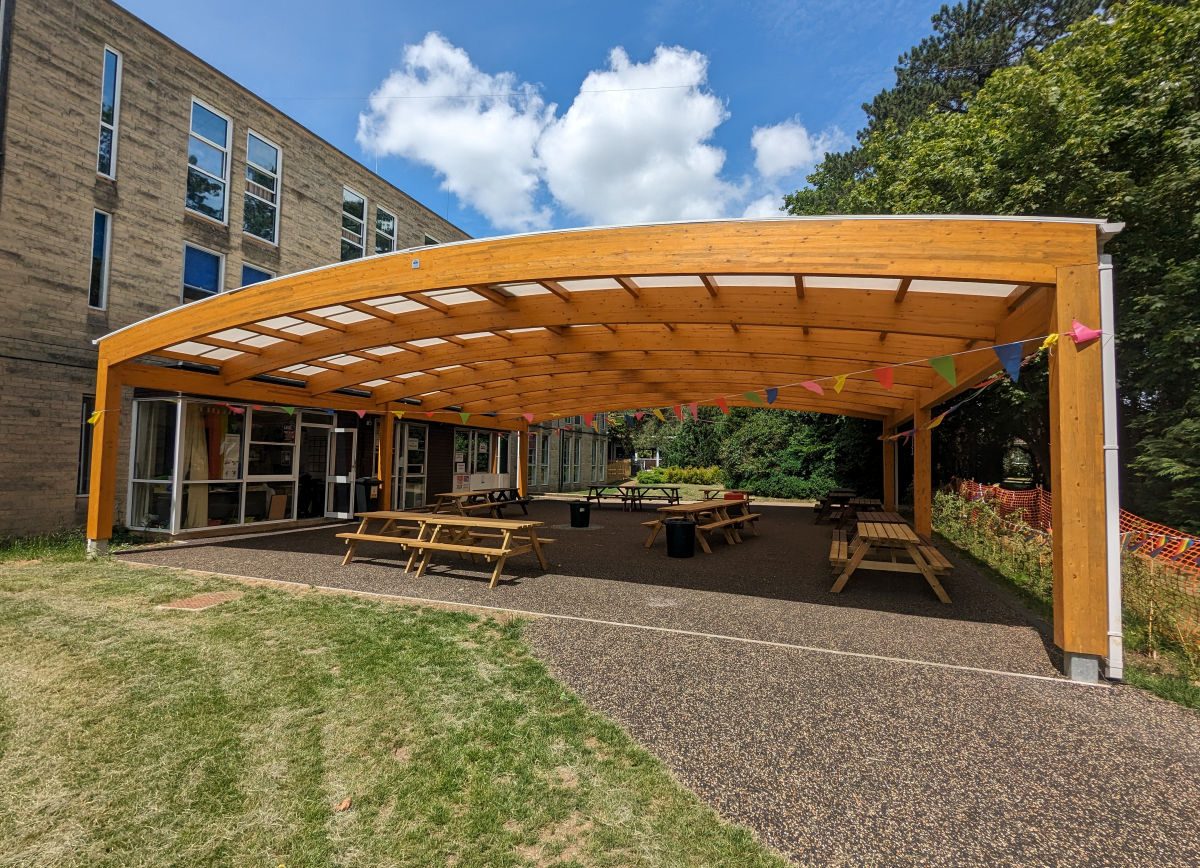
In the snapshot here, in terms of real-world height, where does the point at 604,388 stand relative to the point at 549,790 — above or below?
above

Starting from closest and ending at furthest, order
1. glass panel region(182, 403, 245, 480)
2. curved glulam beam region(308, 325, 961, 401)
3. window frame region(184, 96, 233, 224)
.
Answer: curved glulam beam region(308, 325, 961, 401)
glass panel region(182, 403, 245, 480)
window frame region(184, 96, 233, 224)

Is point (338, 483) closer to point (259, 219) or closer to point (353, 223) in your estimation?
point (259, 219)

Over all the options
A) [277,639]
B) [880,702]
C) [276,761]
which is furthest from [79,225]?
[880,702]

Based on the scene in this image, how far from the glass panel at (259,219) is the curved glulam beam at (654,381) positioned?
5.08 metres

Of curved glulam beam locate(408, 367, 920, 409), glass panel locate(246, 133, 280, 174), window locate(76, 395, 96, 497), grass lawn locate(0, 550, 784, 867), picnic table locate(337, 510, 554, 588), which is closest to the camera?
grass lawn locate(0, 550, 784, 867)

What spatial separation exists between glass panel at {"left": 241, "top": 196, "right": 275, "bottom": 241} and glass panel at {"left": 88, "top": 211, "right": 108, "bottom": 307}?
272 centimetres

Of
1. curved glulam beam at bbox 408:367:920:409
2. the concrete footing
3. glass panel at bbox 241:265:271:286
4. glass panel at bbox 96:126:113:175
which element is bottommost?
the concrete footing

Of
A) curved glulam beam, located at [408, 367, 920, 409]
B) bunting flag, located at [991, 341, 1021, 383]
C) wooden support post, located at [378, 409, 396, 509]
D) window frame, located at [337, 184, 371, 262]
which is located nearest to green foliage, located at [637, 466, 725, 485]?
curved glulam beam, located at [408, 367, 920, 409]

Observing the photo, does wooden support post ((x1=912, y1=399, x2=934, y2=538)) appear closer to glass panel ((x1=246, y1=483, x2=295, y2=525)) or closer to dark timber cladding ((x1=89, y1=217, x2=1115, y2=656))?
dark timber cladding ((x1=89, y1=217, x2=1115, y2=656))

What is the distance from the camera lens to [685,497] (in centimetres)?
2241

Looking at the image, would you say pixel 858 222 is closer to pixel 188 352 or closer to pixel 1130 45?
pixel 188 352

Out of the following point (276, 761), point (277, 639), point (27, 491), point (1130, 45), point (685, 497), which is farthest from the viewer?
point (685, 497)

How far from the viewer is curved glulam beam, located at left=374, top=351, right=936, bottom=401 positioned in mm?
9234

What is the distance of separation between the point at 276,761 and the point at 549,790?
139cm
